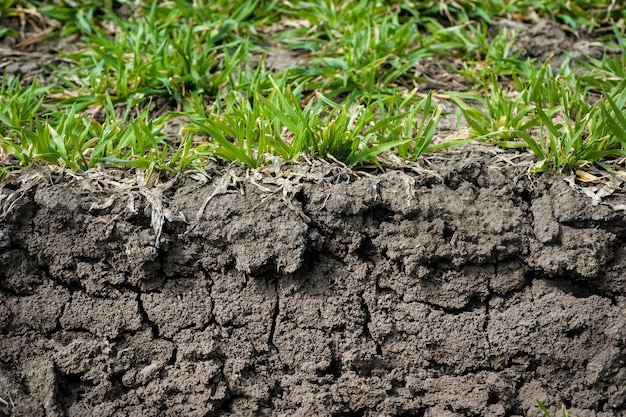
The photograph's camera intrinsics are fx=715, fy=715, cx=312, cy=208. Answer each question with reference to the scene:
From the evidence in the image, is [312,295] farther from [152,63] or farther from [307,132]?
[152,63]

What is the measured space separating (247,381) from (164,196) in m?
0.75

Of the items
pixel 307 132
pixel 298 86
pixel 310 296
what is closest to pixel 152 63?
pixel 298 86

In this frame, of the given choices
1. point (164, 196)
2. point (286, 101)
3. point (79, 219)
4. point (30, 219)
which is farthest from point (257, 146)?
point (30, 219)

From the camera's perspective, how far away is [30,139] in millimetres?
2842

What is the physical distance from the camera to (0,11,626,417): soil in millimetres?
2553

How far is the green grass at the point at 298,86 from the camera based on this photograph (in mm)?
2760

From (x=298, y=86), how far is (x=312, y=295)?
41.6 inches

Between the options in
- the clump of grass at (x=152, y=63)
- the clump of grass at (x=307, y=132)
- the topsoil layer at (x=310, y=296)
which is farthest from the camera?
the clump of grass at (x=152, y=63)

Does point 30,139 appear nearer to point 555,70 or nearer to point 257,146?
point 257,146

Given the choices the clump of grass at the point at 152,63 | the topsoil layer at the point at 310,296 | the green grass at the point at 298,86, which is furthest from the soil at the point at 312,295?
the clump of grass at the point at 152,63

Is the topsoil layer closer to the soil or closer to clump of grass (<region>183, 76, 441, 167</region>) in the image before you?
the soil

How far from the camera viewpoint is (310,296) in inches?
104

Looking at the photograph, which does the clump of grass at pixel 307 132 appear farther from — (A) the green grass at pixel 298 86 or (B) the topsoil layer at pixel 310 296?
(B) the topsoil layer at pixel 310 296

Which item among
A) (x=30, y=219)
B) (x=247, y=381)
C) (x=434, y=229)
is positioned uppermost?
(x=434, y=229)
